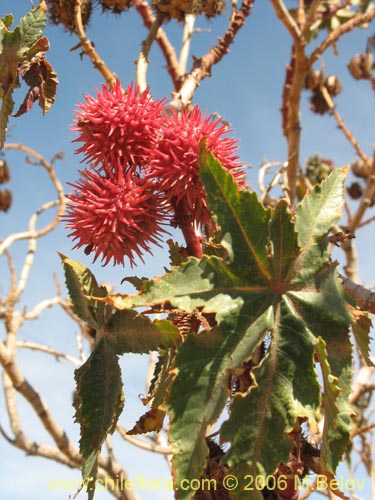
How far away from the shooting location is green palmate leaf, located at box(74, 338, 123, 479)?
1441mm

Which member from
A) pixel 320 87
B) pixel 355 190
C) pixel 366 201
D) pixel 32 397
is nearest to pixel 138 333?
pixel 32 397

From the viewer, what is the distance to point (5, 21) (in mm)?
1867

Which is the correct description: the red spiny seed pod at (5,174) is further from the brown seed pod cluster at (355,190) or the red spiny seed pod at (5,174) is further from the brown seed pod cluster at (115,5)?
the brown seed pod cluster at (115,5)

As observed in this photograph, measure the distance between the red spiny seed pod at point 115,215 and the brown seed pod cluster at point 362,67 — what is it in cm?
734

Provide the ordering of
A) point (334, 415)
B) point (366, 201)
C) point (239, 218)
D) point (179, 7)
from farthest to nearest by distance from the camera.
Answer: point (366, 201) → point (179, 7) → point (239, 218) → point (334, 415)

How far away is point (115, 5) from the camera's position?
10.8 ft

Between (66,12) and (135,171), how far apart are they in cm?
191

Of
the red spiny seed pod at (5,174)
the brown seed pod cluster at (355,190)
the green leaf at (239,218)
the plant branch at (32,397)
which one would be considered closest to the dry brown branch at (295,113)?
the plant branch at (32,397)

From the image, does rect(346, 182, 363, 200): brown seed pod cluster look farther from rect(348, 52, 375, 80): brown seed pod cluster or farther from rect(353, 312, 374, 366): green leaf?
rect(353, 312, 374, 366): green leaf

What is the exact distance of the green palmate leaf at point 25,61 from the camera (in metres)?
1.82

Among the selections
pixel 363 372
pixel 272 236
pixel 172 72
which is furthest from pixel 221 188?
pixel 172 72

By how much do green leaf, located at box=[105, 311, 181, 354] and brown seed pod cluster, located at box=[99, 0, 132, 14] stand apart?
2292 millimetres

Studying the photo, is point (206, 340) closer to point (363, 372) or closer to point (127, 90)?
point (127, 90)

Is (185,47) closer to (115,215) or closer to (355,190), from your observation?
(115,215)
